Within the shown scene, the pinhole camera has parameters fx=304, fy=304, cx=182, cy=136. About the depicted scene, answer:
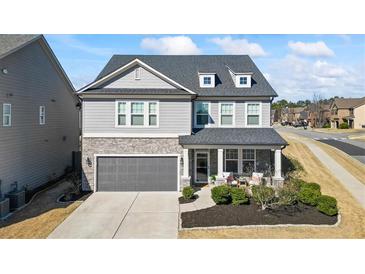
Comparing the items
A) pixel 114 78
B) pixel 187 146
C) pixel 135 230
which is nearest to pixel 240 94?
pixel 187 146

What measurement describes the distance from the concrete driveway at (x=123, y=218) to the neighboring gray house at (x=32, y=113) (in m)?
4.33

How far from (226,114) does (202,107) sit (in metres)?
1.62

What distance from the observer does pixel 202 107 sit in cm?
1970

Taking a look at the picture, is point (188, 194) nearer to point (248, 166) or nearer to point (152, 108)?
point (248, 166)

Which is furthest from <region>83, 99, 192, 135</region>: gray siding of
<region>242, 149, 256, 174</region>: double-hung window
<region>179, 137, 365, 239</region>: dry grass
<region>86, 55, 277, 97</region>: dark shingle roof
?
<region>179, 137, 365, 239</region>: dry grass

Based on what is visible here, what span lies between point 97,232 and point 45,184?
9714 millimetres

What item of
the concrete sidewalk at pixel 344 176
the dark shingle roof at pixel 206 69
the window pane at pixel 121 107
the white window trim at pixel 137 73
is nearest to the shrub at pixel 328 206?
the concrete sidewalk at pixel 344 176

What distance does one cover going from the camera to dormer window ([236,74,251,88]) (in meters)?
20.1

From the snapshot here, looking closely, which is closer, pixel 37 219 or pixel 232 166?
pixel 37 219

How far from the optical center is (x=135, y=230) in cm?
1188

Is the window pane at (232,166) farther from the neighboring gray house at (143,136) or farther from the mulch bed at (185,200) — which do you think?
the mulch bed at (185,200)

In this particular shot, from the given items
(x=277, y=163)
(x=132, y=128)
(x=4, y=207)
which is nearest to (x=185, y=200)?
(x=132, y=128)

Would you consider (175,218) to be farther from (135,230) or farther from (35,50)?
(35,50)

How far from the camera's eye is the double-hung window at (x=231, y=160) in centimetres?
1922
